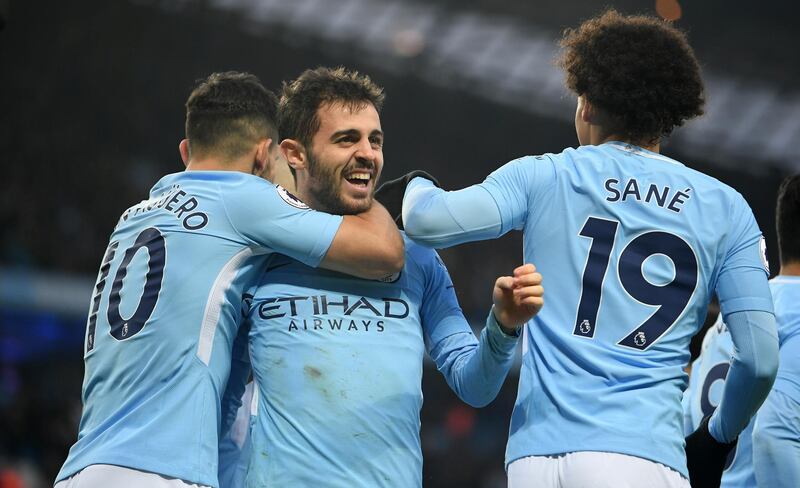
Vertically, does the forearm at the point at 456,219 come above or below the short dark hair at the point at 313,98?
below

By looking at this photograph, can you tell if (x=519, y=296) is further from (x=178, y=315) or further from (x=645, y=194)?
(x=178, y=315)

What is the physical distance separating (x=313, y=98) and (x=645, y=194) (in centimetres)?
126

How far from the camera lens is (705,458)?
3.17m

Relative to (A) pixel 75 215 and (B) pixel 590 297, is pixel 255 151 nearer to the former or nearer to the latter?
(B) pixel 590 297

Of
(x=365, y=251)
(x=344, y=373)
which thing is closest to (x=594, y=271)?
(x=365, y=251)

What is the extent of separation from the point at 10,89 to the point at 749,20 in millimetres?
13494

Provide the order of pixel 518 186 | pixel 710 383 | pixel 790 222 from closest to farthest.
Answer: pixel 518 186, pixel 790 222, pixel 710 383

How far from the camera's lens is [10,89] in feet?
57.1

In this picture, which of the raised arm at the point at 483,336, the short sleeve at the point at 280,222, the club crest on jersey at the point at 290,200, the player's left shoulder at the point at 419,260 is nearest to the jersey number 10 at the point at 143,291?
the short sleeve at the point at 280,222

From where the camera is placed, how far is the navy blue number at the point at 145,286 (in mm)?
3072

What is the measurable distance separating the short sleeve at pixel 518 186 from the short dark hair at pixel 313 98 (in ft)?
2.55

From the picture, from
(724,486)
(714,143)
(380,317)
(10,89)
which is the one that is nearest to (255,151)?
(380,317)

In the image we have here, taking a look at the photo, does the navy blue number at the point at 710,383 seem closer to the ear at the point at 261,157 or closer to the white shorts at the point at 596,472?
the white shorts at the point at 596,472

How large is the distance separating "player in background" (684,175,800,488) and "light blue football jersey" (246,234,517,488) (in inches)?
49.2
